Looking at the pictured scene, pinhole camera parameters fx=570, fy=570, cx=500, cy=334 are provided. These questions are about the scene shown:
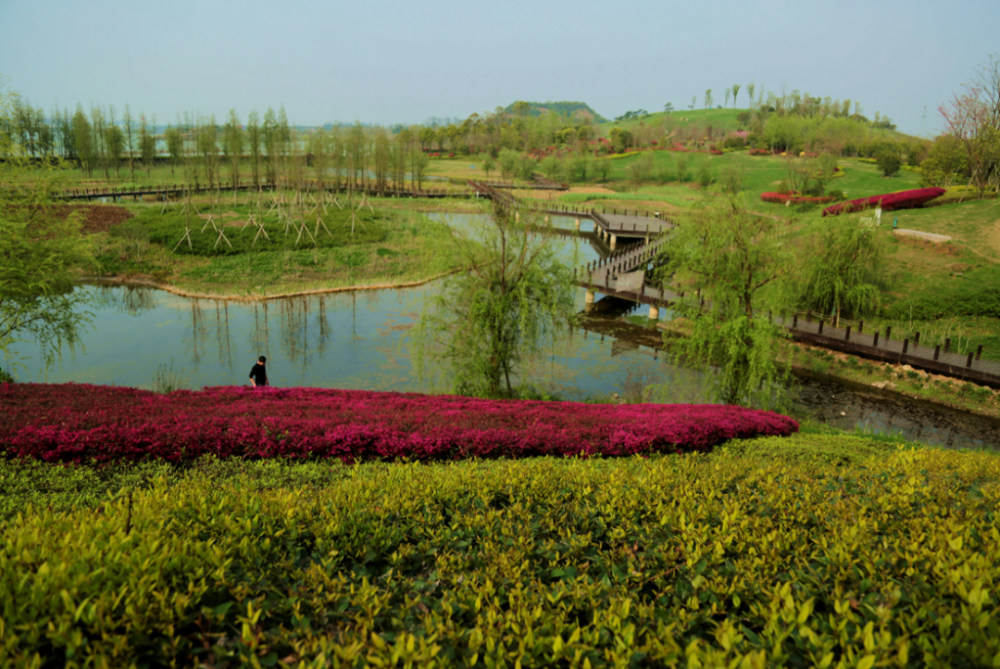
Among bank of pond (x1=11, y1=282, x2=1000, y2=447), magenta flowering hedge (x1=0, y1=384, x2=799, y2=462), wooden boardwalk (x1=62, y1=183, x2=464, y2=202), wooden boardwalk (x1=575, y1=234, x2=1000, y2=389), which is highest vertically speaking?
wooden boardwalk (x1=62, y1=183, x2=464, y2=202)

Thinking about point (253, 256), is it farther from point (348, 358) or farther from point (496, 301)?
point (496, 301)

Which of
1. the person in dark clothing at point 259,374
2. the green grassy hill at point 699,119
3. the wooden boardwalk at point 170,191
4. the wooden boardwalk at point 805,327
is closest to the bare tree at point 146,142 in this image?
the wooden boardwalk at point 170,191

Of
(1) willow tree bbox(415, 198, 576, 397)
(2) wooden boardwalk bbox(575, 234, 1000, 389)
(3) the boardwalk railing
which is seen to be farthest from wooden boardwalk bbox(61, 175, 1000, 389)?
(3) the boardwalk railing

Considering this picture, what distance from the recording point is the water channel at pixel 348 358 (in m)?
17.7

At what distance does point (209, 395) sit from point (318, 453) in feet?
11.5

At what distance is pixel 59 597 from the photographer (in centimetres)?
278

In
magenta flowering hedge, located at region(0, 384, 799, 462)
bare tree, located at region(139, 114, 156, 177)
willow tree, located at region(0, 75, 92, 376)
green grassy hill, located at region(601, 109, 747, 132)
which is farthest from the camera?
green grassy hill, located at region(601, 109, 747, 132)

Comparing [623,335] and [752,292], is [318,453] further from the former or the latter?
[623,335]

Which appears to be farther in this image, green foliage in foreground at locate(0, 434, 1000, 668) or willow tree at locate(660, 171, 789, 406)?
willow tree at locate(660, 171, 789, 406)

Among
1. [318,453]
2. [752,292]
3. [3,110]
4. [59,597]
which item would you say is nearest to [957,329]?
[752,292]

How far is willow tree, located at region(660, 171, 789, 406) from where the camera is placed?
16438 millimetres

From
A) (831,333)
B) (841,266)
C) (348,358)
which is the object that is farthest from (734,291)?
(348,358)

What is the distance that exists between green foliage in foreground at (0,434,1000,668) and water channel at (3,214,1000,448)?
12.1 metres

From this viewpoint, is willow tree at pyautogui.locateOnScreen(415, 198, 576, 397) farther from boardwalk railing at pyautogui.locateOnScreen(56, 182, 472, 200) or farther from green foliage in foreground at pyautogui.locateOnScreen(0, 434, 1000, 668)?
boardwalk railing at pyautogui.locateOnScreen(56, 182, 472, 200)
